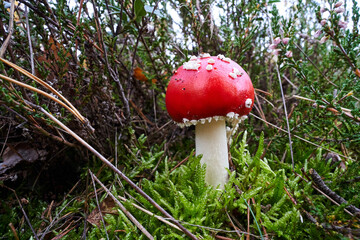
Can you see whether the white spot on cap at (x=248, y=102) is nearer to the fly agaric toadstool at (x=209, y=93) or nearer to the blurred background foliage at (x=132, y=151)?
the fly agaric toadstool at (x=209, y=93)

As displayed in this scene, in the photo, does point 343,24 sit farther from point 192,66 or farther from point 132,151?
point 132,151

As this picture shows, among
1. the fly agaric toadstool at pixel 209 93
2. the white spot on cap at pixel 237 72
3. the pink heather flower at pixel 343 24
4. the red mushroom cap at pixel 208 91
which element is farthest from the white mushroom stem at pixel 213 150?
the pink heather flower at pixel 343 24

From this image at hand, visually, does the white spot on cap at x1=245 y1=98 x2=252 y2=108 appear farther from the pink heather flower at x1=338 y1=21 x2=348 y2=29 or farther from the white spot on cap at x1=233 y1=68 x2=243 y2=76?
the pink heather flower at x1=338 y1=21 x2=348 y2=29

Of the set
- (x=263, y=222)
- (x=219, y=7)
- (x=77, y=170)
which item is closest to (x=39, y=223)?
(x=77, y=170)

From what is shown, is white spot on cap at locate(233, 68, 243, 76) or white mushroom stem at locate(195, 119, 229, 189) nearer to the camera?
white spot on cap at locate(233, 68, 243, 76)

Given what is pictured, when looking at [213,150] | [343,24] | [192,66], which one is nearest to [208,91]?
[192,66]

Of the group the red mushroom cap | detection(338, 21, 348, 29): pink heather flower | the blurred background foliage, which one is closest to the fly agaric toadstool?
the red mushroom cap

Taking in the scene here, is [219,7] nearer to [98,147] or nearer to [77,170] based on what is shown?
[98,147]
